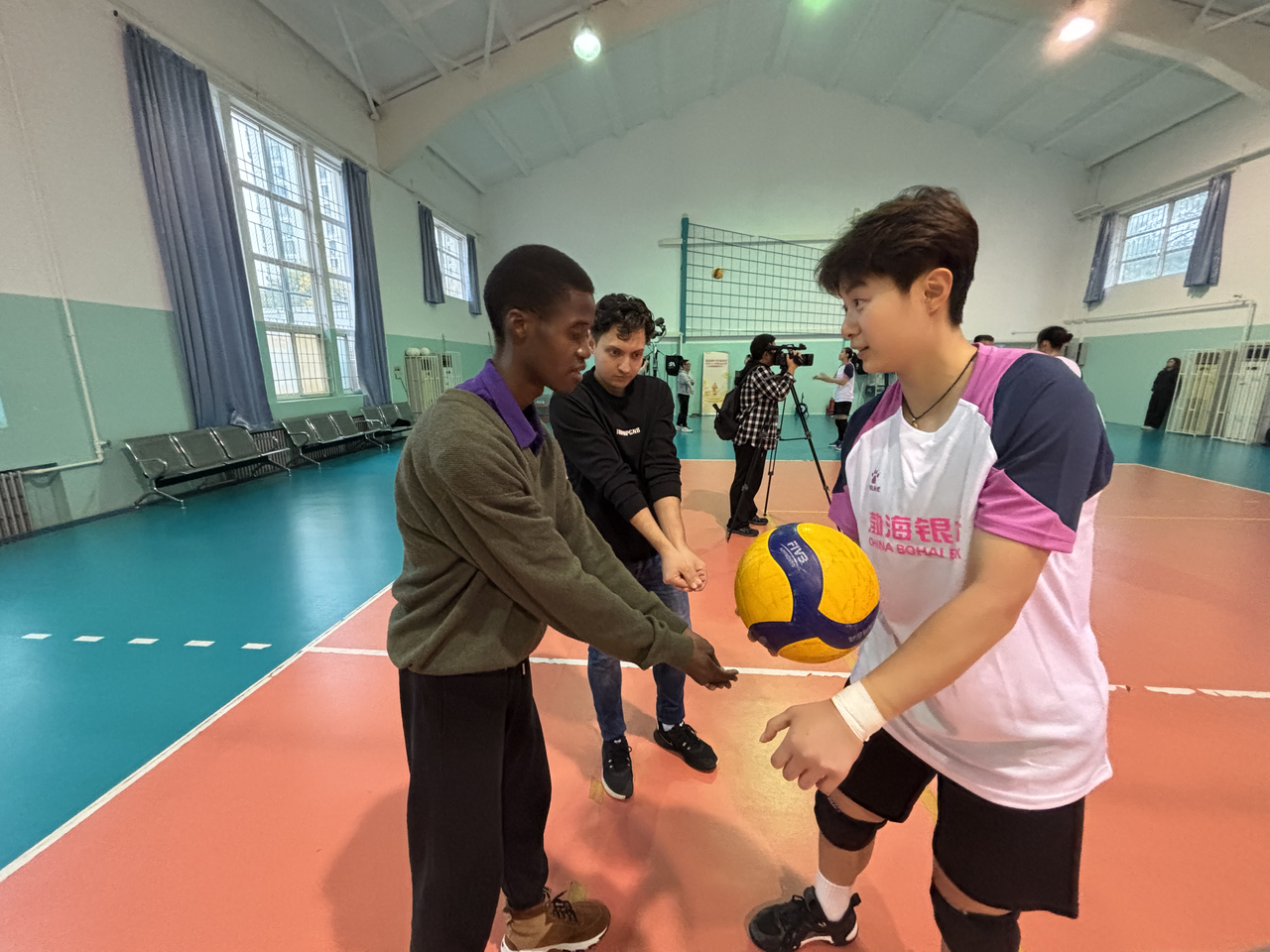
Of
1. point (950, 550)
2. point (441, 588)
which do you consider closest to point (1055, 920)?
point (950, 550)

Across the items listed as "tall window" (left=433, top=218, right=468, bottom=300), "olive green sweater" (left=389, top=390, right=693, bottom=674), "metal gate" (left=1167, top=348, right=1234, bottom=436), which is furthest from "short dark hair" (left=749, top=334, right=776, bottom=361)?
"metal gate" (left=1167, top=348, right=1234, bottom=436)

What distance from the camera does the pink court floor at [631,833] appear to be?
5.12 ft

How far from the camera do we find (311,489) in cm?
697

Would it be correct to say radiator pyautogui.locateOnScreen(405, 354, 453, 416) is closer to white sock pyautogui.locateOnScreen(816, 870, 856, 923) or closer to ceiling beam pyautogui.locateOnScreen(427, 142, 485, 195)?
ceiling beam pyautogui.locateOnScreen(427, 142, 485, 195)

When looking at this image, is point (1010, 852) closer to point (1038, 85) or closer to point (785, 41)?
point (1038, 85)

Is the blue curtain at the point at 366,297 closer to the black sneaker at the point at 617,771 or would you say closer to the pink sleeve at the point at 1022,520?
the black sneaker at the point at 617,771

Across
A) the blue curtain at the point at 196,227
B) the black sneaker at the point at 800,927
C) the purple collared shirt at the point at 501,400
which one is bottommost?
the black sneaker at the point at 800,927

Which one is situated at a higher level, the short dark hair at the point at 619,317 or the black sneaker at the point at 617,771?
the short dark hair at the point at 619,317

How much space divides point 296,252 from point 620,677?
387 inches

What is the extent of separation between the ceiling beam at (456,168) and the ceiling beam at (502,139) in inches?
43.7

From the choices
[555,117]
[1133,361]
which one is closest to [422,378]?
[555,117]

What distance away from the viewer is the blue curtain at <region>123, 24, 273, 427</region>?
6102 mm

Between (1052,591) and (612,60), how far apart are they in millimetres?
13590

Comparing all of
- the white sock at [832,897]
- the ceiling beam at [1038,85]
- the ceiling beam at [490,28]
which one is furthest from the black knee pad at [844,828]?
the ceiling beam at [1038,85]
